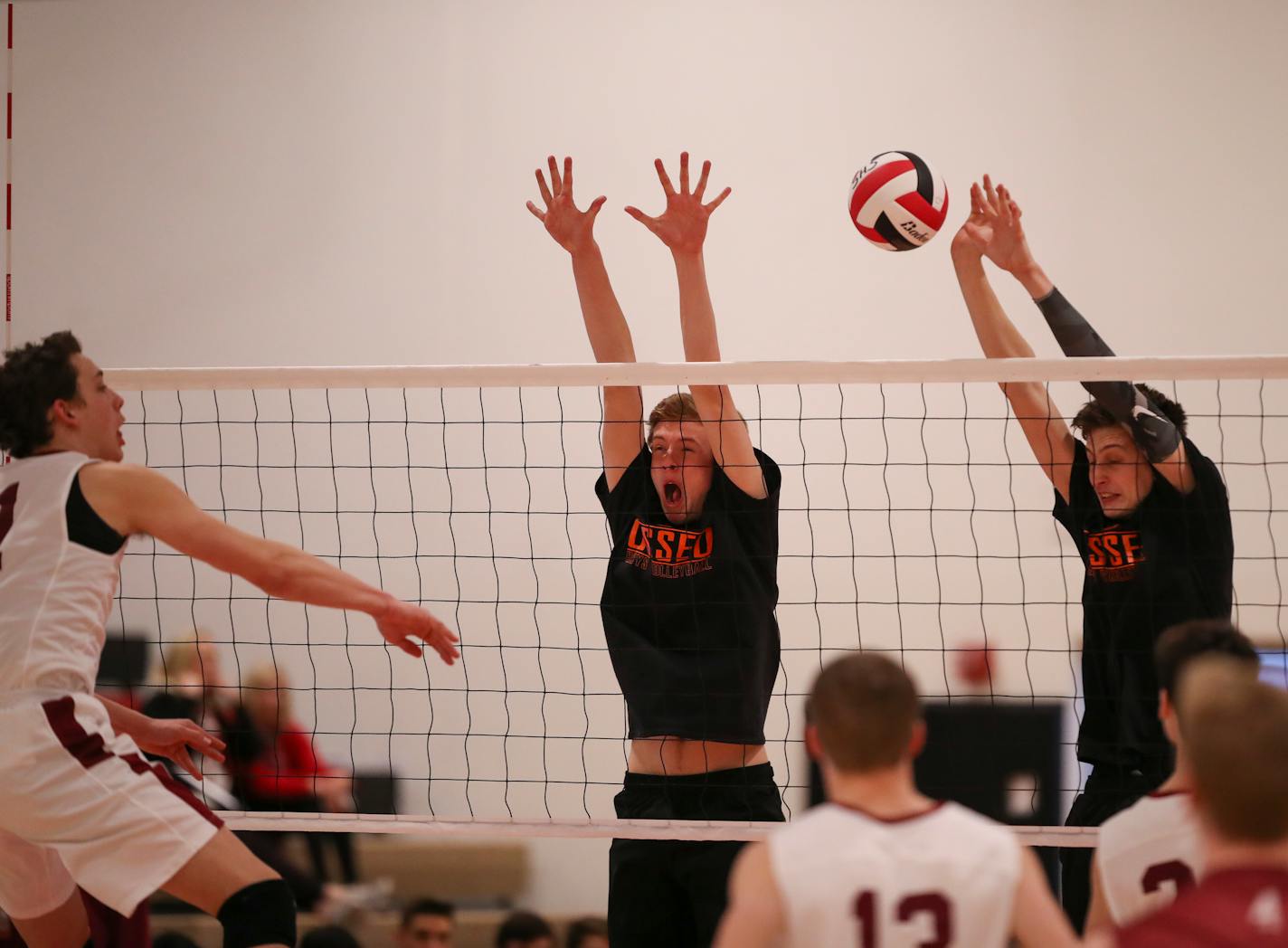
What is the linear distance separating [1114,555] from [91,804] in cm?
280

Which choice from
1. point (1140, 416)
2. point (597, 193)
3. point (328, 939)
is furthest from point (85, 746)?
point (597, 193)

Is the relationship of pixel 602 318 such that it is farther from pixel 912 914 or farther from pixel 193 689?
pixel 193 689

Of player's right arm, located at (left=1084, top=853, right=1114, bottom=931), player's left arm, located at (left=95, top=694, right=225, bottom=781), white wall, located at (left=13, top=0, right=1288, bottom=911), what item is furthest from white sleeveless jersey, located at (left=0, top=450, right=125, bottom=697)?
white wall, located at (left=13, top=0, right=1288, bottom=911)

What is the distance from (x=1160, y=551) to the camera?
3.80 meters

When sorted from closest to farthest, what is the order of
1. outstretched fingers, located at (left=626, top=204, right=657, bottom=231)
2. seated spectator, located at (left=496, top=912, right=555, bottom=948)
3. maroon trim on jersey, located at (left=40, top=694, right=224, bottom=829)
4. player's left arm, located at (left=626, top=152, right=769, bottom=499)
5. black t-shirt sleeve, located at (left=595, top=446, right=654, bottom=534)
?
maroon trim on jersey, located at (left=40, top=694, right=224, bottom=829) → player's left arm, located at (left=626, top=152, right=769, bottom=499) → black t-shirt sleeve, located at (left=595, top=446, right=654, bottom=534) → outstretched fingers, located at (left=626, top=204, right=657, bottom=231) → seated spectator, located at (left=496, top=912, right=555, bottom=948)

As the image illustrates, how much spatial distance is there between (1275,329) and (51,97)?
6609mm

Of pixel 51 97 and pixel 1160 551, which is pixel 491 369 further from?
pixel 51 97

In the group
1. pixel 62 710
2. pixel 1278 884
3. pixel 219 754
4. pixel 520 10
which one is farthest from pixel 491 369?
pixel 520 10

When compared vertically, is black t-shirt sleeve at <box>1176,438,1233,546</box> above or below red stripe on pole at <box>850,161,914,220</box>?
below

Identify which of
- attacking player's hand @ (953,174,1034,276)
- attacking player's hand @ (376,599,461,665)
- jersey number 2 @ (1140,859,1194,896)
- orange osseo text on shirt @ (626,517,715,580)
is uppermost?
attacking player's hand @ (953,174,1034,276)

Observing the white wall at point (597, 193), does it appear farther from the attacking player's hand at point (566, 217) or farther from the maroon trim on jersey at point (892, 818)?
the maroon trim on jersey at point (892, 818)

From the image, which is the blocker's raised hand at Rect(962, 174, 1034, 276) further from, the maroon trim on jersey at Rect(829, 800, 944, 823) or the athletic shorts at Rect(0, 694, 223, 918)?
the athletic shorts at Rect(0, 694, 223, 918)

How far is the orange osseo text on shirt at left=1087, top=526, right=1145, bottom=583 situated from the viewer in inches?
149

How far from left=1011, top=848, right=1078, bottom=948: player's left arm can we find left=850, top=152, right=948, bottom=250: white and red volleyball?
2.53 meters
